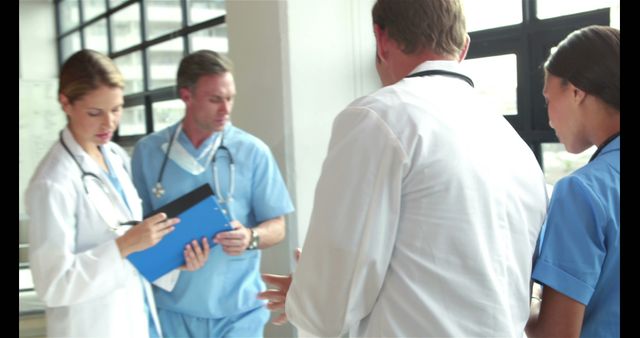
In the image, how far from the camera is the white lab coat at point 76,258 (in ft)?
5.21

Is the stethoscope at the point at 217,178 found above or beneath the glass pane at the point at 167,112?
beneath

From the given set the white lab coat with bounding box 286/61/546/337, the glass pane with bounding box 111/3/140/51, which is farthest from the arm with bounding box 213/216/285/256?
the glass pane with bounding box 111/3/140/51

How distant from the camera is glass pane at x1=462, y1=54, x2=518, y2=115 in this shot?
6.74ft

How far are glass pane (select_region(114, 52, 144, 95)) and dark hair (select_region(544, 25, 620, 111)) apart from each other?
3.00 metres

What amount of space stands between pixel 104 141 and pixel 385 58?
935 mm

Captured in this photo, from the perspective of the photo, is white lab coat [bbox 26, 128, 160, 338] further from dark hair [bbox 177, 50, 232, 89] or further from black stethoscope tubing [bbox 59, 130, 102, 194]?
dark hair [bbox 177, 50, 232, 89]

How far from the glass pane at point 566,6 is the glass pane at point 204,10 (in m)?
1.50


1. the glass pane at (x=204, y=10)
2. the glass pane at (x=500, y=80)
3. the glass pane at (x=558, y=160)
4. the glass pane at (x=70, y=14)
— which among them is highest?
the glass pane at (x=70, y=14)

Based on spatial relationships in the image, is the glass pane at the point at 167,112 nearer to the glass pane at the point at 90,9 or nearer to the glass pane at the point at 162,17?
the glass pane at the point at 162,17

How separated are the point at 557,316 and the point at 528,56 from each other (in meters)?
1.09

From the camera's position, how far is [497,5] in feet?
6.91

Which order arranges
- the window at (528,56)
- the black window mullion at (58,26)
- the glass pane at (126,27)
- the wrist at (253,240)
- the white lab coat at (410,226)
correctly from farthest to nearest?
the black window mullion at (58,26), the glass pane at (126,27), the wrist at (253,240), the window at (528,56), the white lab coat at (410,226)

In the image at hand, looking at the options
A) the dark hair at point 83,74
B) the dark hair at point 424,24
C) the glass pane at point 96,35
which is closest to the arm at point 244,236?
the dark hair at point 83,74
